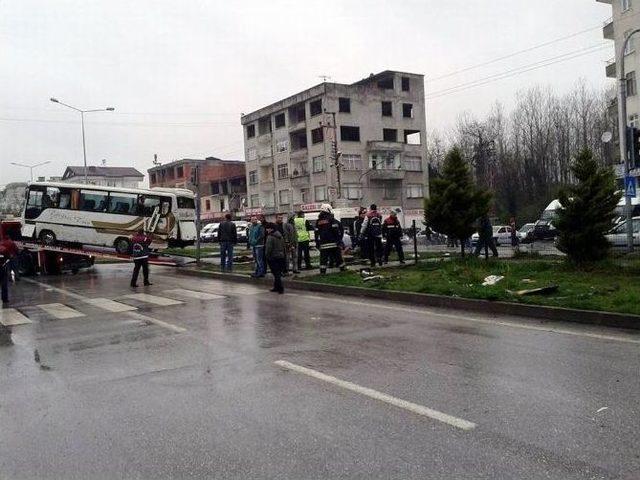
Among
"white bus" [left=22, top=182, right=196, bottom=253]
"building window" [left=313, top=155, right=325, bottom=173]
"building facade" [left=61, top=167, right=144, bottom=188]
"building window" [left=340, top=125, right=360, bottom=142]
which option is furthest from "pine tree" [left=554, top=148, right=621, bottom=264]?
"building facade" [left=61, top=167, right=144, bottom=188]

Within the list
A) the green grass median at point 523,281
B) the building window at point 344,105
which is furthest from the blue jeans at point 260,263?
the building window at point 344,105

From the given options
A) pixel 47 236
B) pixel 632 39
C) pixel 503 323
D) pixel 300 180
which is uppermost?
pixel 632 39

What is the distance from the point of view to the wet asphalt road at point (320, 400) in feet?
12.9

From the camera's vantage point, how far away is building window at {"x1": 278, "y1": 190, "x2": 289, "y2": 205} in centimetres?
6875

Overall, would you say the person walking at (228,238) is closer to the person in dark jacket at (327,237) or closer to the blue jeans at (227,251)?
the blue jeans at (227,251)

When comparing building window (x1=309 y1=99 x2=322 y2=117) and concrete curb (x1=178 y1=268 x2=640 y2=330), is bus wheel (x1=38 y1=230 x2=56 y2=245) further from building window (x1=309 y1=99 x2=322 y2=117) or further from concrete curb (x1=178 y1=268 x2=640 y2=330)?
building window (x1=309 y1=99 x2=322 y2=117)

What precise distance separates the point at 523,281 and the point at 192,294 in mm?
7636

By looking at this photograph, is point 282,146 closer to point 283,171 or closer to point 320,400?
point 283,171

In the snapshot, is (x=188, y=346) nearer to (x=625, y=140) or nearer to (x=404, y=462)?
(x=404, y=462)

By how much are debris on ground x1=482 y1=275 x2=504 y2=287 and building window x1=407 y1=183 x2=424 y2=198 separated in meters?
54.0

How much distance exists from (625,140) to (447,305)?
8171 millimetres

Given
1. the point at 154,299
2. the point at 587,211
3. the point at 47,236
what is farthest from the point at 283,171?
the point at 587,211

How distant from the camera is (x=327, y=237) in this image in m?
16.4

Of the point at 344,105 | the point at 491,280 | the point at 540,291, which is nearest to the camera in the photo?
the point at 540,291
